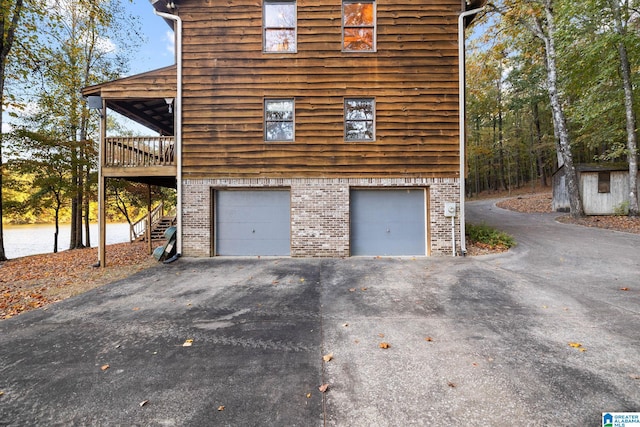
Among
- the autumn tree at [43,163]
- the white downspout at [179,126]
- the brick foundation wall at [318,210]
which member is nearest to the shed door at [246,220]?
the brick foundation wall at [318,210]

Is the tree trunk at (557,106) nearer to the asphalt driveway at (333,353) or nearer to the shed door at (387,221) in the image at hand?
the asphalt driveway at (333,353)

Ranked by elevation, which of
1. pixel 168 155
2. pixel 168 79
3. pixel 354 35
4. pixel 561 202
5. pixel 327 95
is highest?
pixel 354 35

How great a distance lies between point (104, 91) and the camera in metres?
7.23

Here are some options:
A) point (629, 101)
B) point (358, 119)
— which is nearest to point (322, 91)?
point (358, 119)

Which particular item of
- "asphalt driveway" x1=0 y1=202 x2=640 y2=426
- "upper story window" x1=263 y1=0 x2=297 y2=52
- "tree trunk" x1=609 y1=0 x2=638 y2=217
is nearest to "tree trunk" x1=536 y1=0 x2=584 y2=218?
"tree trunk" x1=609 y1=0 x2=638 y2=217

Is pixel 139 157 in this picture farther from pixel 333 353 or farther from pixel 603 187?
pixel 603 187

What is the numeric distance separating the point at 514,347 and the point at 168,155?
8.44 meters

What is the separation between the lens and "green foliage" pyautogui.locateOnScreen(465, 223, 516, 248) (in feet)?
24.7

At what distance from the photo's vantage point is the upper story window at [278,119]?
7445 mm

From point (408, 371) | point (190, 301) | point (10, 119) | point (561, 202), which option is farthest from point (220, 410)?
point (561, 202)

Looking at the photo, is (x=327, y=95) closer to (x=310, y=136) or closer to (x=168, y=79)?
(x=310, y=136)

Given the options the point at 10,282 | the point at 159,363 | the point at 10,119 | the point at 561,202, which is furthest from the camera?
the point at 561,202

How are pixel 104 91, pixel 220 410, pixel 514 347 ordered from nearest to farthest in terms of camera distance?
pixel 220 410 → pixel 514 347 → pixel 104 91

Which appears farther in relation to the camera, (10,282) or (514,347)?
(10,282)
